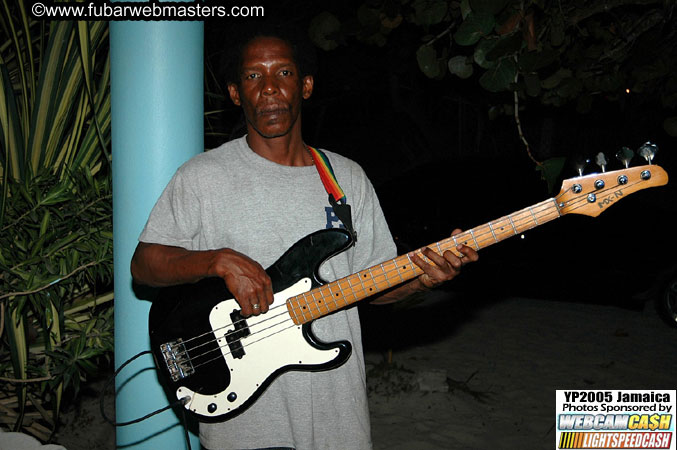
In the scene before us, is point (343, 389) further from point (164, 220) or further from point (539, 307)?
point (539, 307)

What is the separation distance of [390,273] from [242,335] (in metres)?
0.59

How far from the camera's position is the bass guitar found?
6.82ft

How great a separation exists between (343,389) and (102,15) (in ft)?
5.84

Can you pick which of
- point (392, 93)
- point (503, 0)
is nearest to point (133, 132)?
point (503, 0)

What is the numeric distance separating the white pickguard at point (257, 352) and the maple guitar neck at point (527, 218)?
19 cm

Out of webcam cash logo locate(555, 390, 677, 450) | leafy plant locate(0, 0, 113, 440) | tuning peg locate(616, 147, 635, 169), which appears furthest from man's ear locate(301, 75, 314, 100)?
webcam cash logo locate(555, 390, 677, 450)

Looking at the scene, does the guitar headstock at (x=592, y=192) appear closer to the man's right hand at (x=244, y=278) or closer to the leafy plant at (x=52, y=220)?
the man's right hand at (x=244, y=278)

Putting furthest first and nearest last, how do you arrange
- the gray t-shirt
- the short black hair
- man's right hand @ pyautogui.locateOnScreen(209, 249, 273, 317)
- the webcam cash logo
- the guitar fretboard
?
the webcam cash logo, the short black hair, the guitar fretboard, the gray t-shirt, man's right hand @ pyautogui.locateOnScreen(209, 249, 273, 317)

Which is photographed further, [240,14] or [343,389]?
[240,14]

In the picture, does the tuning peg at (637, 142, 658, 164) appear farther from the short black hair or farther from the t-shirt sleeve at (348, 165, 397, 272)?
the short black hair

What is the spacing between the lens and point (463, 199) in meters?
7.48

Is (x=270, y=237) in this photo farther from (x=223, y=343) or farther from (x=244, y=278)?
(x=223, y=343)

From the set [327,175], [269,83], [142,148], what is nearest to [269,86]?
[269,83]

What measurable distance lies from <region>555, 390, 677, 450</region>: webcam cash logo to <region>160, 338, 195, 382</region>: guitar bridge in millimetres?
2291
